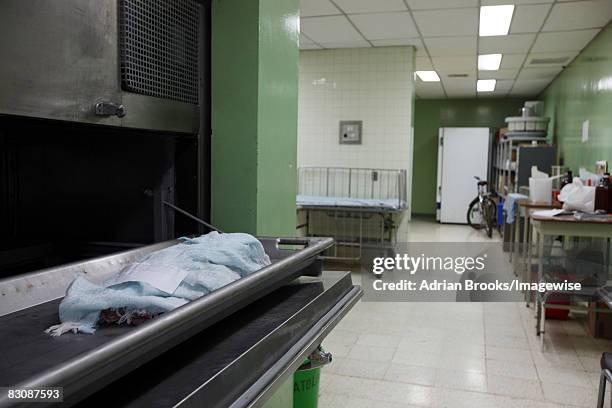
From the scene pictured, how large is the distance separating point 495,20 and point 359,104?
6.29 ft

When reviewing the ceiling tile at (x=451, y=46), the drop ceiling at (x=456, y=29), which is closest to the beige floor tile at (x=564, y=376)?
the drop ceiling at (x=456, y=29)

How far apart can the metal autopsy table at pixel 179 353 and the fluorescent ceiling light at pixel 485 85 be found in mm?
8584

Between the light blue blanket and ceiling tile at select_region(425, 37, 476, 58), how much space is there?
5328mm

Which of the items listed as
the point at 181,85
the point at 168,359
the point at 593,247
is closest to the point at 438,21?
the point at 593,247

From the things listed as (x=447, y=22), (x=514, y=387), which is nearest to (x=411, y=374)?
(x=514, y=387)

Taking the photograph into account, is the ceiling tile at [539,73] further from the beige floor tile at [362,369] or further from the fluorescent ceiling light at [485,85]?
the beige floor tile at [362,369]

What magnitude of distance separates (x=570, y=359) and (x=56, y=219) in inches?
128

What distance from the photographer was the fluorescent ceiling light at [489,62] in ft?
22.4

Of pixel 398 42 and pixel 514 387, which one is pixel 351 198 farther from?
pixel 514 387

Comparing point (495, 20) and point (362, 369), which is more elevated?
point (495, 20)

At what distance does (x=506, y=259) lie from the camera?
6676 mm

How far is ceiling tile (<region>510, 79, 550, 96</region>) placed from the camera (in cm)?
878

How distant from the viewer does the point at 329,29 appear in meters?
5.60

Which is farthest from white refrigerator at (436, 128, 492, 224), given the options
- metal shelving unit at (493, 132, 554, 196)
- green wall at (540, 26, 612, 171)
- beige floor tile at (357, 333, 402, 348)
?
beige floor tile at (357, 333, 402, 348)
